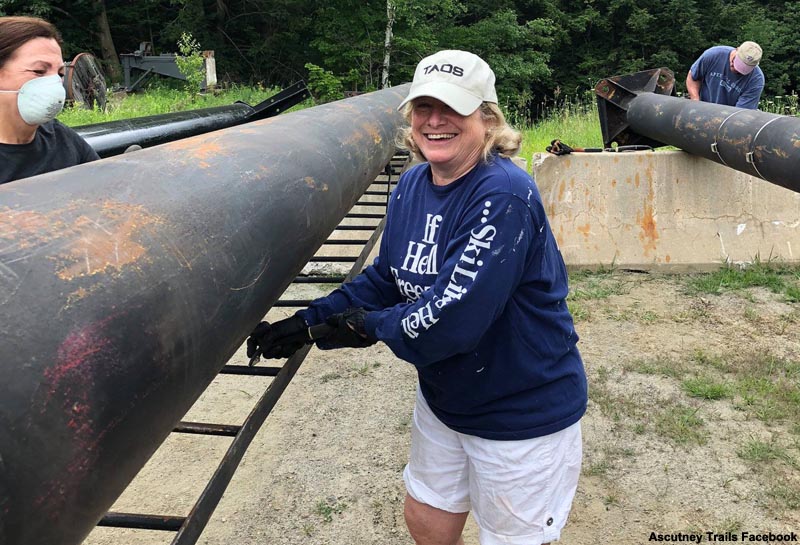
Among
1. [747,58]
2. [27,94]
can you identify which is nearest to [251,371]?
[27,94]

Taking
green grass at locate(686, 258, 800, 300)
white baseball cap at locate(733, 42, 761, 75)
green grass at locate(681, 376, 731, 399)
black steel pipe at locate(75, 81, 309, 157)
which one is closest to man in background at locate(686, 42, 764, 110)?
white baseball cap at locate(733, 42, 761, 75)

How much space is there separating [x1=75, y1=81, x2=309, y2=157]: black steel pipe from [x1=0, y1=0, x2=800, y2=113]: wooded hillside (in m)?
15.9

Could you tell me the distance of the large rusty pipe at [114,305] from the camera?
2.83 feet

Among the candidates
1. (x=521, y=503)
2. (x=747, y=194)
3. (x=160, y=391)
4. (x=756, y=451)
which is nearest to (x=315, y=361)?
(x=756, y=451)

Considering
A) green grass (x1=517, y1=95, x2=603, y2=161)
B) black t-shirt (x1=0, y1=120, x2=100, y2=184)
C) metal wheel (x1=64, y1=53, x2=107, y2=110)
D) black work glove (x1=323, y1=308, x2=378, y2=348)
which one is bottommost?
green grass (x1=517, y1=95, x2=603, y2=161)

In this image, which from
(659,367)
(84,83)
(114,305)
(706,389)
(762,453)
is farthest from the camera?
(84,83)

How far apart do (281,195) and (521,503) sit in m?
1.02

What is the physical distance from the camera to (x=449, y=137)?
5.57 ft

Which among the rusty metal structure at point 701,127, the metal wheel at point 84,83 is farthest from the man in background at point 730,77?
the metal wheel at point 84,83

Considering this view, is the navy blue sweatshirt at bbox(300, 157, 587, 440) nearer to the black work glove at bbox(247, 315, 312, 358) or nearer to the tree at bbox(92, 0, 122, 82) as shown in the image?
the black work glove at bbox(247, 315, 312, 358)

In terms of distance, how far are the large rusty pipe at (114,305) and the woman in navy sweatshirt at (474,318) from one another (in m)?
0.34

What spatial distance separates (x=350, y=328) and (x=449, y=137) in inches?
22.2

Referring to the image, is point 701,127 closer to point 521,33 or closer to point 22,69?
point 22,69

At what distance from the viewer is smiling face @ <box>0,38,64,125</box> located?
2.00 meters
